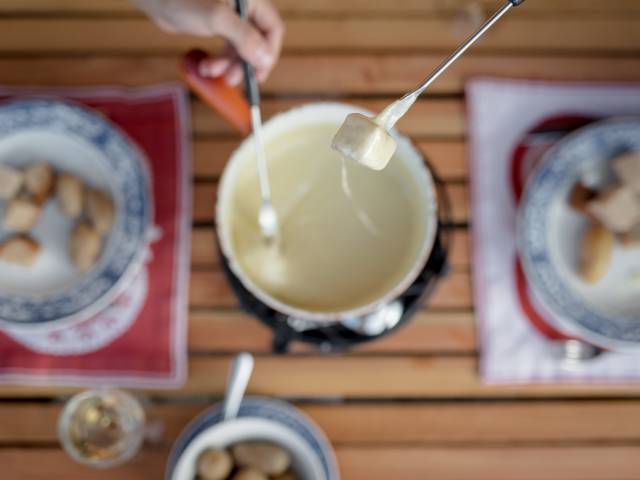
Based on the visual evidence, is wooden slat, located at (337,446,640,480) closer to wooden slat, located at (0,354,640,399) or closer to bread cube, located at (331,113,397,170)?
wooden slat, located at (0,354,640,399)

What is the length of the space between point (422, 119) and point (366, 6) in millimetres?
143

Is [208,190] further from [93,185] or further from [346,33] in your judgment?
[346,33]

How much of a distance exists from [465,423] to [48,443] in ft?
1.42

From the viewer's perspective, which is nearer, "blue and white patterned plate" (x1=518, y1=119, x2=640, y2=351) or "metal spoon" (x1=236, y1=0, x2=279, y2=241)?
"metal spoon" (x1=236, y1=0, x2=279, y2=241)

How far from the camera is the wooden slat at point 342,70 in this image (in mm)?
730

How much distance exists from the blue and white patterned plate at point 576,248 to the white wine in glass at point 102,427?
0.42 m

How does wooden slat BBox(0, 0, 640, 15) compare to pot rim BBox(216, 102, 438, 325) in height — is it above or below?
above

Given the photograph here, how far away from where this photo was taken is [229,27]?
1.94 ft

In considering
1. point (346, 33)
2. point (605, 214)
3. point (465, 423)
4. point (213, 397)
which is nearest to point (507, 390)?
point (465, 423)

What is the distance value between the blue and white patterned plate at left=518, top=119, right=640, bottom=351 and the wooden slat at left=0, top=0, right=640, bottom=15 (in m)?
0.16

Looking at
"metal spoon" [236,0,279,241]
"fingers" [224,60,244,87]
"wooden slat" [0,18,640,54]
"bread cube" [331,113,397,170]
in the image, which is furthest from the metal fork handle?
"wooden slat" [0,18,640,54]

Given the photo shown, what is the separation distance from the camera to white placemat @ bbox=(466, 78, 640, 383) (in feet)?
2.24

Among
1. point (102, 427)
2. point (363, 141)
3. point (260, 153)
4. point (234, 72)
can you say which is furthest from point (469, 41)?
point (102, 427)

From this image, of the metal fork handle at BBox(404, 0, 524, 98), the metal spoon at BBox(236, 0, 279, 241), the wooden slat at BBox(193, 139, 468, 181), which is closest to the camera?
the metal fork handle at BBox(404, 0, 524, 98)
